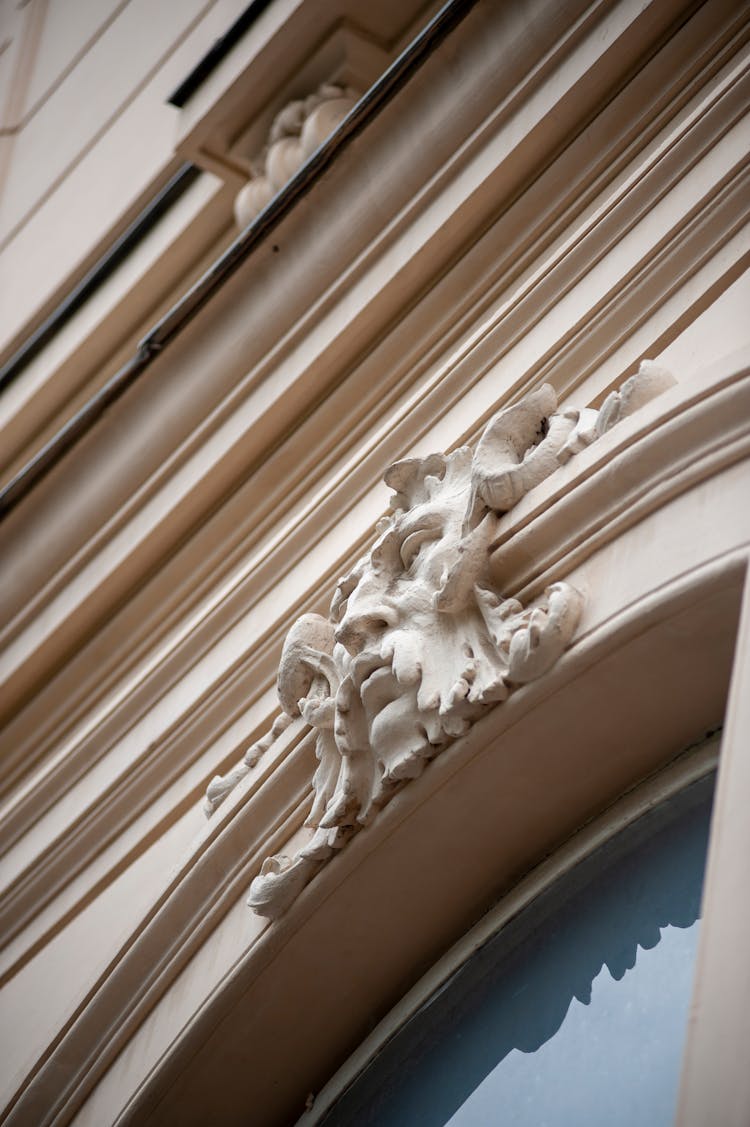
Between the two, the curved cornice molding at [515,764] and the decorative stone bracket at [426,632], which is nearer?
the curved cornice molding at [515,764]

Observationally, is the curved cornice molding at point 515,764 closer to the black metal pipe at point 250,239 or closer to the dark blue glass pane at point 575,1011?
the dark blue glass pane at point 575,1011

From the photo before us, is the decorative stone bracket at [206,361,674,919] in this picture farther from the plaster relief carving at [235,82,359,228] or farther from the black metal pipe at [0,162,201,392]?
the black metal pipe at [0,162,201,392]

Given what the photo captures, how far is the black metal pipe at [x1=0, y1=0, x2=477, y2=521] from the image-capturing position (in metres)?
3.67

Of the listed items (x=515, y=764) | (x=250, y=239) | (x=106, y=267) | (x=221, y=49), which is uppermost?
(x=221, y=49)

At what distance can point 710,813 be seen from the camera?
252 centimetres

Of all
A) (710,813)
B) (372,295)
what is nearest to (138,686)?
(372,295)

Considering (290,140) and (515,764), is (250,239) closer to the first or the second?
(290,140)

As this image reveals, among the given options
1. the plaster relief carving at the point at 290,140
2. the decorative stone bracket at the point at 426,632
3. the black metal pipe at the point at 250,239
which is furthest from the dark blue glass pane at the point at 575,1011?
the plaster relief carving at the point at 290,140

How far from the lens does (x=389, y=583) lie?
9.35 feet

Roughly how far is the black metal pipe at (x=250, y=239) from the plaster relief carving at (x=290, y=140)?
1.47 feet

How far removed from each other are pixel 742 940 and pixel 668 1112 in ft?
1.97

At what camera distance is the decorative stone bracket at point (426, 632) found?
257 cm

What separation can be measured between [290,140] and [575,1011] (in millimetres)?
2728

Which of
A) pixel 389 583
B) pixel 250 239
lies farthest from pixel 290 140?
pixel 389 583
